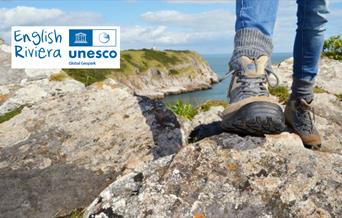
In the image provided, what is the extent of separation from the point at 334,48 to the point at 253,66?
11.0 m

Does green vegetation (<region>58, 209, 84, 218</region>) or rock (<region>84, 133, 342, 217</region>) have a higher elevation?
rock (<region>84, 133, 342, 217</region>)

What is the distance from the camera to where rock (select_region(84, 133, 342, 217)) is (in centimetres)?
327

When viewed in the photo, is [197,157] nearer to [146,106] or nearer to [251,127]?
[251,127]

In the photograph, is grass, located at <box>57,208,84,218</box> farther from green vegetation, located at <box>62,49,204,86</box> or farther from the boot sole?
green vegetation, located at <box>62,49,204,86</box>

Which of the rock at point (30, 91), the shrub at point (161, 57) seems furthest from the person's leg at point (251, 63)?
the shrub at point (161, 57)

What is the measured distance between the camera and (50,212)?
4.81 m

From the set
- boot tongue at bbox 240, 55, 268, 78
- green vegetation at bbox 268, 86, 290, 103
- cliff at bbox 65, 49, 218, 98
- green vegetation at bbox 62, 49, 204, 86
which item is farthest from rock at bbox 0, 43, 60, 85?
green vegetation at bbox 62, 49, 204, 86

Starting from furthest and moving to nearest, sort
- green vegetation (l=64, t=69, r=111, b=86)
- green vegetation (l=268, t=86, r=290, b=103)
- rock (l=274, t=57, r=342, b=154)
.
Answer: green vegetation (l=64, t=69, r=111, b=86)
green vegetation (l=268, t=86, r=290, b=103)
rock (l=274, t=57, r=342, b=154)

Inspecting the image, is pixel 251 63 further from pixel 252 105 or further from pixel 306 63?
pixel 306 63

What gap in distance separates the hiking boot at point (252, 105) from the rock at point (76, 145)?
1.99 metres

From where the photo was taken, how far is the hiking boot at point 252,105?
10.9 feet

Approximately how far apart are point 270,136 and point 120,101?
334cm

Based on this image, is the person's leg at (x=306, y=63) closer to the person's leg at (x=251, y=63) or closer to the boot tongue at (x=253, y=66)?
the person's leg at (x=251, y=63)

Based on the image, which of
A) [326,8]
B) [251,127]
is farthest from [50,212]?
[326,8]
